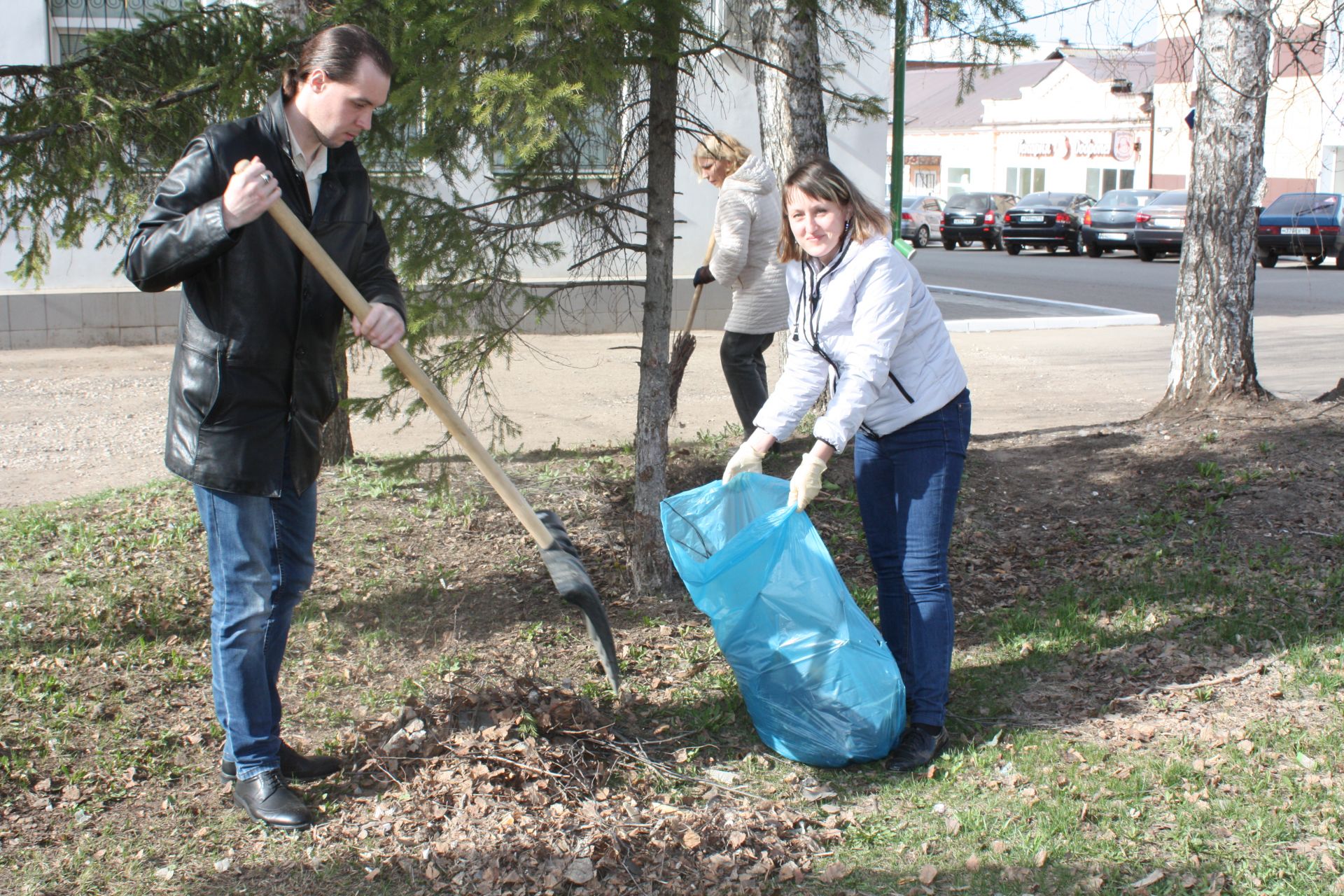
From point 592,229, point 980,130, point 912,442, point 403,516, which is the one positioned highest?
point 980,130

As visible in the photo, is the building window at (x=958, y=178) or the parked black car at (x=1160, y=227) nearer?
the parked black car at (x=1160, y=227)

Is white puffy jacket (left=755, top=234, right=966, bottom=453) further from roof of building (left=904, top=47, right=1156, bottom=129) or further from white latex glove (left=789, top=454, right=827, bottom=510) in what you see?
roof of building (left=904, top=47, right=1156, bottom=129)

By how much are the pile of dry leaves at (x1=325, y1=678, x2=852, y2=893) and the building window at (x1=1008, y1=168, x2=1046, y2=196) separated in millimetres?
51662

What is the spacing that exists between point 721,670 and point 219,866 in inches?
67.9

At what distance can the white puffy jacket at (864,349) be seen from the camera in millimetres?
3092

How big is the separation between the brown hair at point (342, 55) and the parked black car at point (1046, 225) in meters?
27.7

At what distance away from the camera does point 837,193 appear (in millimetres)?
3141

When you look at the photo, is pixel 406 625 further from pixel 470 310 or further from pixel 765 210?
pixel 765 210

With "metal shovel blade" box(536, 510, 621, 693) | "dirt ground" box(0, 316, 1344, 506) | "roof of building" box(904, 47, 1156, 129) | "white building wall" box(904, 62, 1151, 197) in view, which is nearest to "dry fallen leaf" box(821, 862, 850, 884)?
"metal shovel blade" box(536, 510, 621, 693)

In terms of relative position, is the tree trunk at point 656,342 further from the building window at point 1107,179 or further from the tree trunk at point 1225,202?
the building window at point 1107,179

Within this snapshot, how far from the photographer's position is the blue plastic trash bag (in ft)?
10.3

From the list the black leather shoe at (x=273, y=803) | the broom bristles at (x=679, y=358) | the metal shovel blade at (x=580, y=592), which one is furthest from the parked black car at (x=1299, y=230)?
the black leather shoe at (x=273, y=803)

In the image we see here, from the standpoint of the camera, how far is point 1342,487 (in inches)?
217

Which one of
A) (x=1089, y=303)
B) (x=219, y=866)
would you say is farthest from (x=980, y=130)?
(x=219, y=866)
